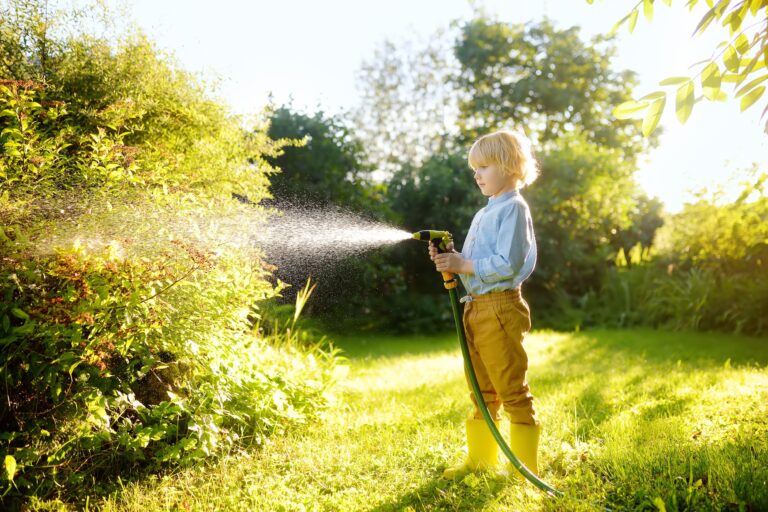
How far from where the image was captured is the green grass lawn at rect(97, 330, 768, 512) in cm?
261

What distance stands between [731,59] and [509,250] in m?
1.18

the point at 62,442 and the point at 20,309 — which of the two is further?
the point at 62,442

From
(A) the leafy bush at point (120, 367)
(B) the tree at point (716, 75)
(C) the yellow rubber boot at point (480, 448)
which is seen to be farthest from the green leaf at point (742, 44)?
(A) the leafy bush at point (120, 367)

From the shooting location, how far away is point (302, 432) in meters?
3.69

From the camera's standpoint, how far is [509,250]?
2.76 metres

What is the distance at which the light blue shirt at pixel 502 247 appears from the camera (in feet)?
9.07

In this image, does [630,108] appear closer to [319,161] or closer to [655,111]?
[655,111]

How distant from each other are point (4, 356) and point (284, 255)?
2.65 m

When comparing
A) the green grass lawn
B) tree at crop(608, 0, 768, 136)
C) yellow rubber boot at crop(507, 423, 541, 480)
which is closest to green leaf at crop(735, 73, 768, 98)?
tree at crop(608, 0, 768, 136)

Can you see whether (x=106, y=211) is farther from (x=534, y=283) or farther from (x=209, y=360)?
(x=534, y=283)

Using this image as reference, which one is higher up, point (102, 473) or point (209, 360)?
point (209, 360)

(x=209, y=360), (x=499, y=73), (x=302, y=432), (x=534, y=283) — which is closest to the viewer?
(x=209, y=360)

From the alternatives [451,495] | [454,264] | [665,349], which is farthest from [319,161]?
[451,495]

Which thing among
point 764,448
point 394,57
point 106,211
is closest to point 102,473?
point 106,211
